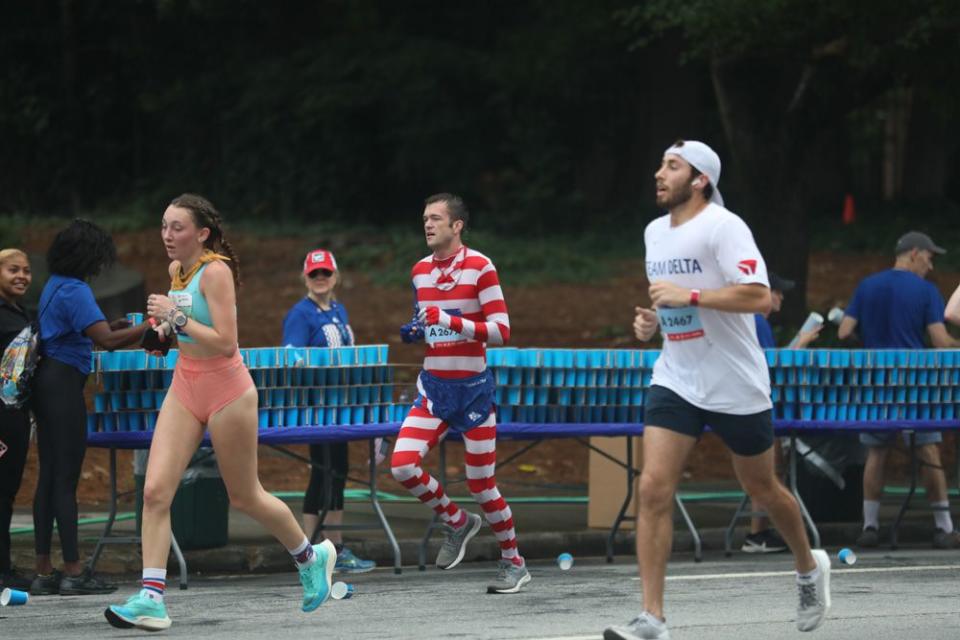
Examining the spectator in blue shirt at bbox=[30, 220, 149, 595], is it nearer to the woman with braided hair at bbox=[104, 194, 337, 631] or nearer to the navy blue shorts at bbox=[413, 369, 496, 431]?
the woman with braided hair at bbox=[104, 194, 337, 631]

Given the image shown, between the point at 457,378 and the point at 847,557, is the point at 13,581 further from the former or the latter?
the point at 847,557

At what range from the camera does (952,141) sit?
40.2m

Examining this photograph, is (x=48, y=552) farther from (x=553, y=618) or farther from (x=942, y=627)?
(x=942, y=627)

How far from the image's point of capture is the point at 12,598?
33.1ft

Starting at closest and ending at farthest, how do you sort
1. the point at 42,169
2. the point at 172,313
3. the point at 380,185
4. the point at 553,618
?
the point at 172,313 → the point at 553,618 → the point at 380,185 → the point at 42,169

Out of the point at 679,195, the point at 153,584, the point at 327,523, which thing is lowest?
the point at 327,523

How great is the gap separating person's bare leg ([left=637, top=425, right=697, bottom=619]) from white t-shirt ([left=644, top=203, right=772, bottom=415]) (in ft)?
0.75

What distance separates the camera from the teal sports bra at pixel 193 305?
8.93 m

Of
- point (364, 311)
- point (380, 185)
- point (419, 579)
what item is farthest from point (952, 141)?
point (419, 579)

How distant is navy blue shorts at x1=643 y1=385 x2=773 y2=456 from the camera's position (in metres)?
8.37

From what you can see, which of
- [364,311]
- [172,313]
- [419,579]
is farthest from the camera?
[364,311]

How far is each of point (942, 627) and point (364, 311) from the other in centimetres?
1821

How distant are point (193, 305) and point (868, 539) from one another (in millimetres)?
6506

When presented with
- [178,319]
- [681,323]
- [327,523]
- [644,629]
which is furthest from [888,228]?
[644,629]
